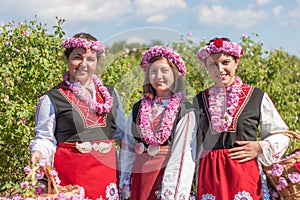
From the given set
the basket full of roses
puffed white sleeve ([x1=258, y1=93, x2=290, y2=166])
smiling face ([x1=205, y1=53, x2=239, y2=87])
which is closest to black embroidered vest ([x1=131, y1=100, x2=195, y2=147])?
smiling face ([x1=205, y1=53, x2=239, y2=87])

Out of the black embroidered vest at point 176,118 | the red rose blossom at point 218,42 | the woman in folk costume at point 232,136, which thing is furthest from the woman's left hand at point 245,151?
the red rose blossom at point 218,42

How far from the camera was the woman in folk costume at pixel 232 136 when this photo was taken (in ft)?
9.70

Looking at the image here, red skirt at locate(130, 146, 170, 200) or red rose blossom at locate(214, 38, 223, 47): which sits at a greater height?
red rose blossom at locate(214, 38, 223, 47)

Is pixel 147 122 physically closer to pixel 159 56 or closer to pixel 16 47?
pixel 159 56

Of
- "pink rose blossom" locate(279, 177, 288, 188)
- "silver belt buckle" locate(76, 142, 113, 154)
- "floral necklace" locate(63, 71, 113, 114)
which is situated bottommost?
"pink rose blossom" locate(279, 177, 288, 188)

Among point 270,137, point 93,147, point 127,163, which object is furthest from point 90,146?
point 270,137

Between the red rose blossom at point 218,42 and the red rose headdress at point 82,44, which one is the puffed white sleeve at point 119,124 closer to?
the red rose headdress at point 82,44

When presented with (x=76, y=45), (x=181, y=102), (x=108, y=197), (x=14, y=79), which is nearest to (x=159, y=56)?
(x=181, y=102)

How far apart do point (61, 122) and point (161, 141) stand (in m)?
0.60

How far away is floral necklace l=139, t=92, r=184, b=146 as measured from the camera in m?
2.95

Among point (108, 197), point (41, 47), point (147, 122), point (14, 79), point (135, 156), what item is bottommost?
point (108, 197)

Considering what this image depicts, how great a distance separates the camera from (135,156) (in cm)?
311

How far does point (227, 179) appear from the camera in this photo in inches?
117

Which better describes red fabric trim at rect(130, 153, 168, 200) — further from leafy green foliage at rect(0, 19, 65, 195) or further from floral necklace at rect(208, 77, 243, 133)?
leafy green foliage at rect(0, 19, 65, 195)
